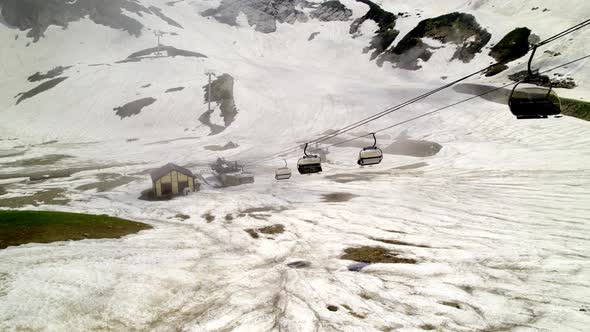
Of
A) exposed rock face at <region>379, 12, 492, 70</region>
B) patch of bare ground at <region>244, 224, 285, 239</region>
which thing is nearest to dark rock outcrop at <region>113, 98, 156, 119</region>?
patch of bare ground at <region>244, 224, 285, 239</region>

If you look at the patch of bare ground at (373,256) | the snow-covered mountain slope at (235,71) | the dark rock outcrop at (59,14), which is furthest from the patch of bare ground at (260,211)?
the dark rock outcrop at (59,14)

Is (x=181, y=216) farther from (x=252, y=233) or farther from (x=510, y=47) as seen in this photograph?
(x=510, y=47)

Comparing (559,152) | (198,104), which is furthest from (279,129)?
(559,152)

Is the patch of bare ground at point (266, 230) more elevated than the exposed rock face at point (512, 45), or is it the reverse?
the exposed rock face at point (512, 45)

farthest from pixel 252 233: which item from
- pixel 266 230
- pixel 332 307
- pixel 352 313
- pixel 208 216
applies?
pixel 352 313

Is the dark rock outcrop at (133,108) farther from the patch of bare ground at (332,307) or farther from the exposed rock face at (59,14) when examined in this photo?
the patch of bare ground at (332,307)

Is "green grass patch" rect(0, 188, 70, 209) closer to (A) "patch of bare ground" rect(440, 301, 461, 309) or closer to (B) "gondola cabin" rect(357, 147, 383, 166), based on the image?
(B) "gondola cabin" rect(357, 147, 383, 166)
